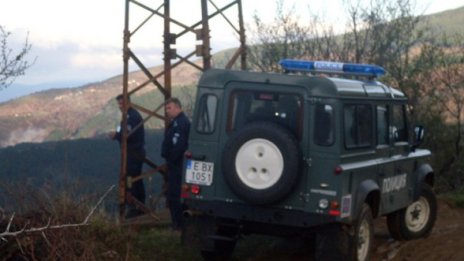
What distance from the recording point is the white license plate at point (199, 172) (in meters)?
7.71

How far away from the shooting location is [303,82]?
24.3 ft

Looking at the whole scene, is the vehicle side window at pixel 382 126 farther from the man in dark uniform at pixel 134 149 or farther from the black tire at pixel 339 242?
the man in dark uniform at pixel 134 149

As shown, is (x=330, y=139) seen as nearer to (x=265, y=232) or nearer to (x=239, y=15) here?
(x=265, y=232)

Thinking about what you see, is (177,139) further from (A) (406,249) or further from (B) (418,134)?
(A) (406,249)

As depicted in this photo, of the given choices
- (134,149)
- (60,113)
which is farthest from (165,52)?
(60,113)

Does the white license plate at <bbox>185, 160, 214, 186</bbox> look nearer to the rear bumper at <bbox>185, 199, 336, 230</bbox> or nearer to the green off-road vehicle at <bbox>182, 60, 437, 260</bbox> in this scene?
the green off-road vehicle at <bbox>182, 60, 437, 260</bbox>

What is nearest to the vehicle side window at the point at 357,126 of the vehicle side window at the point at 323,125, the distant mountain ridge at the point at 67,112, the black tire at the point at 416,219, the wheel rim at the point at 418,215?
the vehicle side window at the point at 323,125

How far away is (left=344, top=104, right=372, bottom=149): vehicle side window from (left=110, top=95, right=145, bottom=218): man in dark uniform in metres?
4.23

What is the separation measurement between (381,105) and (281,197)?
1.98 metres

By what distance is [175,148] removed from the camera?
31.6 feet

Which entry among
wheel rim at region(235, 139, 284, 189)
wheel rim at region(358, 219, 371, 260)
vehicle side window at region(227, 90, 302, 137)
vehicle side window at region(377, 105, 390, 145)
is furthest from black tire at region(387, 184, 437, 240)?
wheel rim at region(235, 139, 284, 189)

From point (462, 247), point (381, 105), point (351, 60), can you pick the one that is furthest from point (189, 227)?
point (351, 60)

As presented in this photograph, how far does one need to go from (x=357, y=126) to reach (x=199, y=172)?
5.58 feet

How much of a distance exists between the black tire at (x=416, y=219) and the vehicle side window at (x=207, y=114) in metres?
3.17
